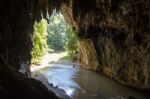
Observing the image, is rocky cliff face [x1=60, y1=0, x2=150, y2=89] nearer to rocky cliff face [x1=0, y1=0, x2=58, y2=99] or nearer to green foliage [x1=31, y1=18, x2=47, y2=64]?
green foliage [x1=31, y1=18, x2=47, y2=64]

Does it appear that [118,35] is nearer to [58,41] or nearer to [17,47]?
[17,47]

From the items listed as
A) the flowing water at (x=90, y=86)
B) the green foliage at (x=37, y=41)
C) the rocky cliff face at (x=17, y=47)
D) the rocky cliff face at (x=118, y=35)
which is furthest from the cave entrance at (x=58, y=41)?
the rocky cliff face at (x=17, y=47)

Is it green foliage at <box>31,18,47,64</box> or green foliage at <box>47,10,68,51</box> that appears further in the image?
green foliage at <box>47,10,68,51</box>

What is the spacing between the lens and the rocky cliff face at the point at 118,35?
2041 centimetres

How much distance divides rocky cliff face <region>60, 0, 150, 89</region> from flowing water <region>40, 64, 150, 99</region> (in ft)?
3.18

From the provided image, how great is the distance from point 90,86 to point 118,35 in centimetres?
477

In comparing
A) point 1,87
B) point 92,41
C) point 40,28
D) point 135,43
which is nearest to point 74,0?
point 135,43

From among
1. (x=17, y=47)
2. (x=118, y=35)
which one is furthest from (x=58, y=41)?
(x=17, y=47)

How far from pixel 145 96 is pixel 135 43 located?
3.84 meters

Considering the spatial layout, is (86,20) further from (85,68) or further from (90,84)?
(85,68)

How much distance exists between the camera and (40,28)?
34.1 meters

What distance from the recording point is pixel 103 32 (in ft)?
88.7

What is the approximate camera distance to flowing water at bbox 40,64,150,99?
2001cm

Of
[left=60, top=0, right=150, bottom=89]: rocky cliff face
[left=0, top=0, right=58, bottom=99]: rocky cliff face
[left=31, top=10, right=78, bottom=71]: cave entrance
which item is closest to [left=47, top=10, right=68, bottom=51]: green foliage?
[left=31, top=10, right=78, bottom=71]: cave entrance
